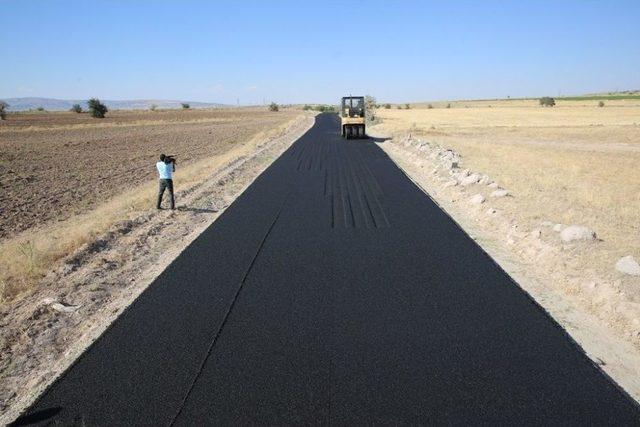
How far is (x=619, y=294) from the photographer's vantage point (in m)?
6.97

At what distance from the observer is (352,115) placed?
111ft

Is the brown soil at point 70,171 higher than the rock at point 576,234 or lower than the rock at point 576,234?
lower

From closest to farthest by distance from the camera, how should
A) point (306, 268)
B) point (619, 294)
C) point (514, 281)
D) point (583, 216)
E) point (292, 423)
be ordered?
point (292, 423), point (619, 294), point (514, 281), point (306, 268), point (583, 216)

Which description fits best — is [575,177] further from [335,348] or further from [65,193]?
[65,193]

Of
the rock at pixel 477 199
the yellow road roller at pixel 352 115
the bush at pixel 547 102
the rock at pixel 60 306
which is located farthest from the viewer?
the bush at pixel 547 102

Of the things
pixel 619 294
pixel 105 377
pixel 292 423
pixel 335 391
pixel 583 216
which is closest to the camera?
pixel 292 423

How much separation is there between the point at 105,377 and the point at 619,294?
22.6 ft

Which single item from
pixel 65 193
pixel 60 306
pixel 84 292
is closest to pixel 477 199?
pixel 84 292

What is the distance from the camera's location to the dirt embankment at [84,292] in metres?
5.61

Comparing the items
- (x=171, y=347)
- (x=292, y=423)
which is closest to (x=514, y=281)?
(x=292, y=423)

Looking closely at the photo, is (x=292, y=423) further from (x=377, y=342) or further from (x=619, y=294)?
(x=619, y=294)

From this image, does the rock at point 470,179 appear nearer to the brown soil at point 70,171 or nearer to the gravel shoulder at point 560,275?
the gravel shoulder at point 560,275

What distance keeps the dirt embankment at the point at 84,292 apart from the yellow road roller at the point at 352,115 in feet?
66.1

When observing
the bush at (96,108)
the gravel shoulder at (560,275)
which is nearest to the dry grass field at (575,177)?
the gravel shoulder at (560,275)
